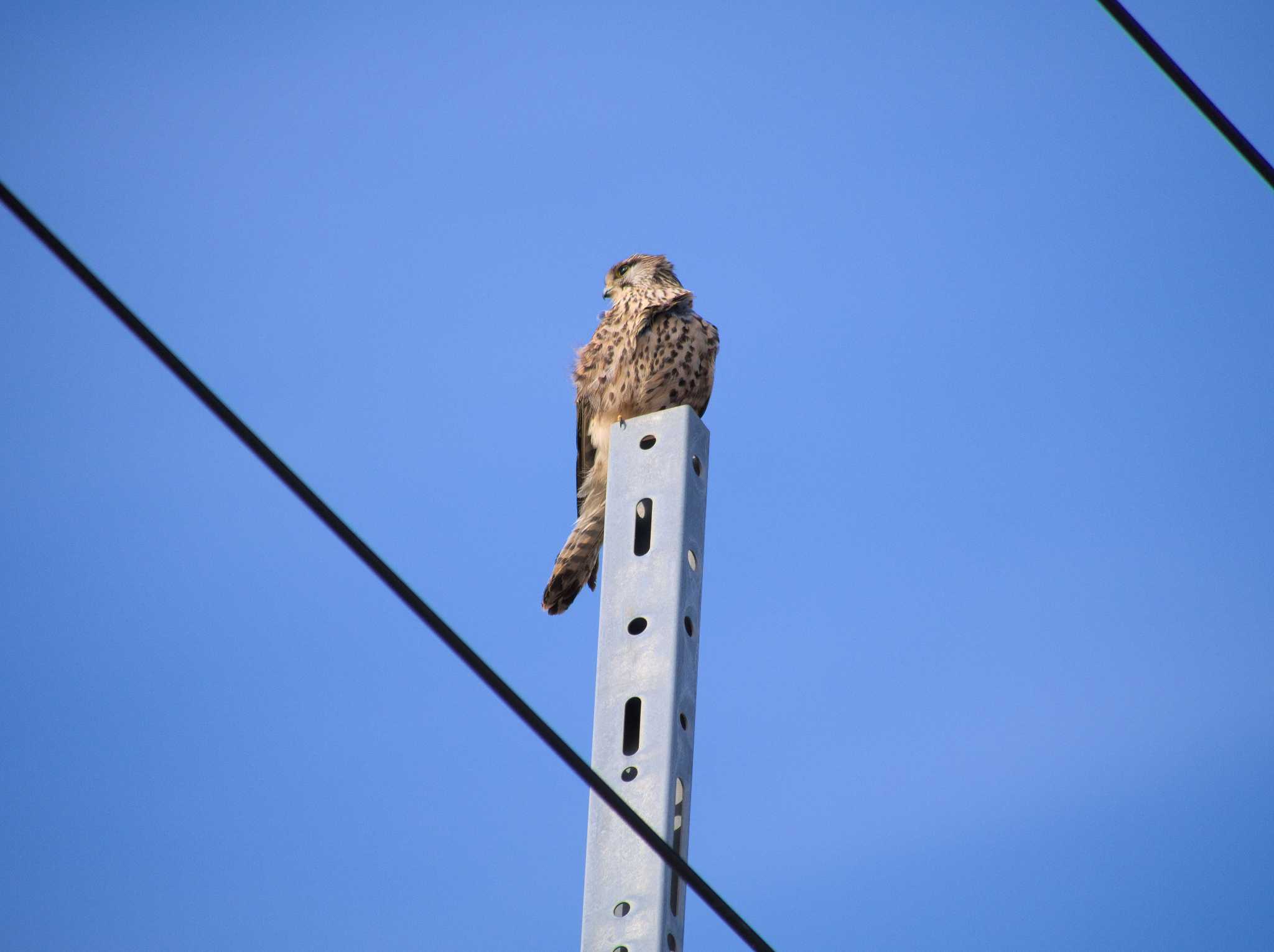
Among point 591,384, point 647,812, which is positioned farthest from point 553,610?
point 647,812

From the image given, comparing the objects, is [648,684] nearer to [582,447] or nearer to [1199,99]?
[1199,99]

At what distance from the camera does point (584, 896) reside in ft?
9.64

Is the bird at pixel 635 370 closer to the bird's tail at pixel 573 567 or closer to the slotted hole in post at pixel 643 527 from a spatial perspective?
the bird's tail at pixel 573 567

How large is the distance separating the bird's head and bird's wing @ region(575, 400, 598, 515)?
647mm

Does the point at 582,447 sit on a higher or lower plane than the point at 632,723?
higher

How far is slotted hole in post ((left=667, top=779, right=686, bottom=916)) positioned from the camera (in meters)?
2.89

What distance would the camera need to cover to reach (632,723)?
3.00 m

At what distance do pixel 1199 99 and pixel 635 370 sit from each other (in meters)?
3.59

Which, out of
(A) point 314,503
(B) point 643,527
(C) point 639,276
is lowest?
(A) point 314,503

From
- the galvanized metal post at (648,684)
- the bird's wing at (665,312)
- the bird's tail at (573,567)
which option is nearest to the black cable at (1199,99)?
the galvanized metal post at (648,684)

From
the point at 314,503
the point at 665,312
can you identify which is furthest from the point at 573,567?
the point at 314,503

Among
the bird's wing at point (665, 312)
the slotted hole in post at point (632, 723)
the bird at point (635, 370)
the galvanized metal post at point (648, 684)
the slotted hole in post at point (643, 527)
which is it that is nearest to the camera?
the galvanized metal post at point (648, 684)

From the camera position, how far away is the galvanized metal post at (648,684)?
287cm

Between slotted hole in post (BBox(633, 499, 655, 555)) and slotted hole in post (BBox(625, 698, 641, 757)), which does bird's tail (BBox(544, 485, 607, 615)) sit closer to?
slotted hole in post (BBox(633, 499, 655, 555))
